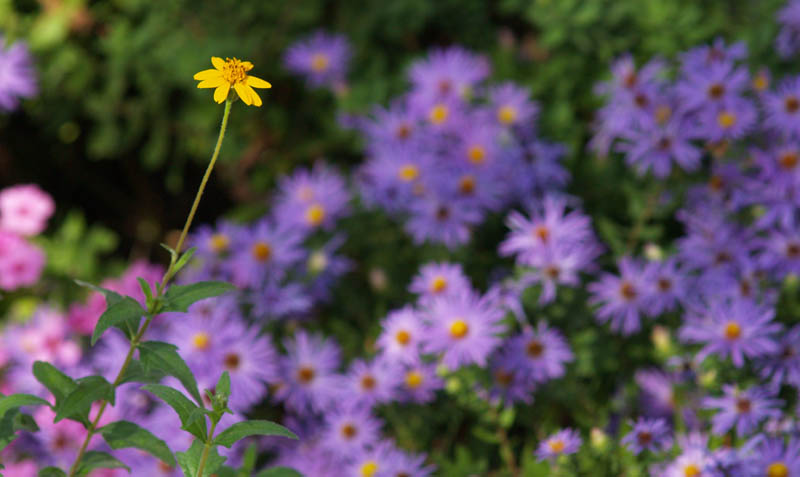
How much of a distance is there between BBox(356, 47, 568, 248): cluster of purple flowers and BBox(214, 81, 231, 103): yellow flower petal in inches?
36.2

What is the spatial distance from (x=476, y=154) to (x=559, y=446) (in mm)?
724

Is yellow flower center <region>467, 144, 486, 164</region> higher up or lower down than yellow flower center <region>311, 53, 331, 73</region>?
lower down

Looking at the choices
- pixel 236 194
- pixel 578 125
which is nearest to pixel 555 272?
pixel 578 125

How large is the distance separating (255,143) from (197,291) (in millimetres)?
1656

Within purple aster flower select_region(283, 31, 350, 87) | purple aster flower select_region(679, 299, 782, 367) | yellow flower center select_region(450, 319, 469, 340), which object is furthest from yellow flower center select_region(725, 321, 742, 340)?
purple aster flower select_region(283, 31, 350, 87)

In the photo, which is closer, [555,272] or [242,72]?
[242,72]

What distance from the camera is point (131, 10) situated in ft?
7.80

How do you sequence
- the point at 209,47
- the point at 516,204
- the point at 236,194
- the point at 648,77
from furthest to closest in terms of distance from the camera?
the point at 236,194 → the point at 209,47 → the point at 516,204 → the point at 648,77

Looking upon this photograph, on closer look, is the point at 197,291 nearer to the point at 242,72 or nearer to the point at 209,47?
the point at 242,72

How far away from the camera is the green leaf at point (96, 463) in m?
0.92

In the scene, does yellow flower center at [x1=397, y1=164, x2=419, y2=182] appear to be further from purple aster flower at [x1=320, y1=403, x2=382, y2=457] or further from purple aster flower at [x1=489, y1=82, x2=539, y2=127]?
purple aster flower at [x1=320, y1=403, x2=382, y2=457]

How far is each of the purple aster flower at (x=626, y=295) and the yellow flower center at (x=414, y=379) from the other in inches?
13.2

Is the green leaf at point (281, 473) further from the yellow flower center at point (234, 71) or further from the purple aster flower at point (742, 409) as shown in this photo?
the purple aster flower at point (742, 409)

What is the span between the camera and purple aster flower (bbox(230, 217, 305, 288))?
1711 mm
